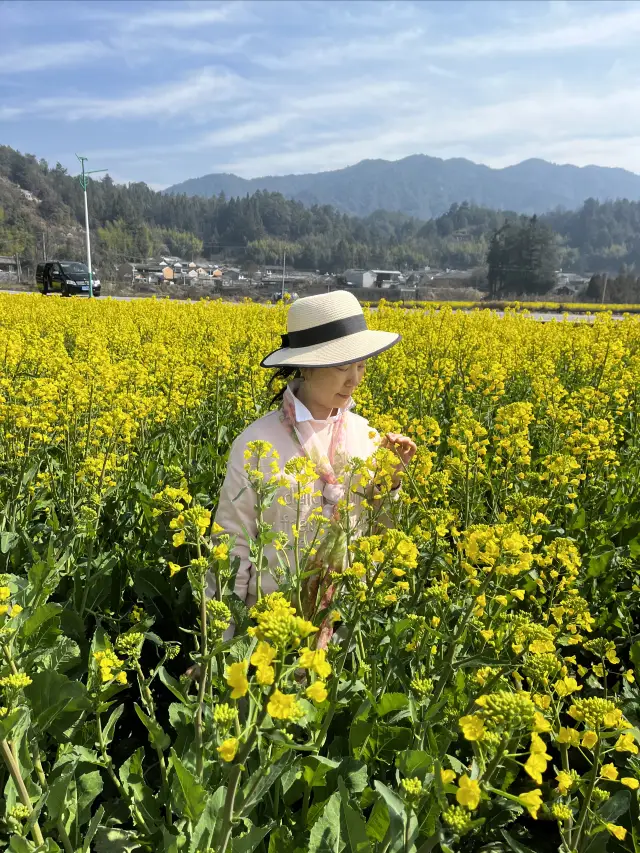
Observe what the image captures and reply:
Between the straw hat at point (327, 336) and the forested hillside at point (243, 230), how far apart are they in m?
84.7

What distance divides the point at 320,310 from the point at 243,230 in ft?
490

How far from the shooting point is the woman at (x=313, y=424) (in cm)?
231

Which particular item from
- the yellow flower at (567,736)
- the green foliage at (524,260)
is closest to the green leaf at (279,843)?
the yellow flower at (567,736)

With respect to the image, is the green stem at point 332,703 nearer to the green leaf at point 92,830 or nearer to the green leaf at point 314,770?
the green leaf at point 314,770

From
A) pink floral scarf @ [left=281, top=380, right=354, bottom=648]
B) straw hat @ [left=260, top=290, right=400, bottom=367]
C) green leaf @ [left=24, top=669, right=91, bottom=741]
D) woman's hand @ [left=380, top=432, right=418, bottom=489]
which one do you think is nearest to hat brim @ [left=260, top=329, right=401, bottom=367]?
straw hat @ [left=260, top=290, right=400, bottom=367]

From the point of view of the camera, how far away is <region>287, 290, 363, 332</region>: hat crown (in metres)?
2.45

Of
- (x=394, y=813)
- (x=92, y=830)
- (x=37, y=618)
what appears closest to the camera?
(x=394, y=813)

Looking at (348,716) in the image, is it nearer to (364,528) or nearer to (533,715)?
(364,528)

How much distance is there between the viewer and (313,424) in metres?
2.48

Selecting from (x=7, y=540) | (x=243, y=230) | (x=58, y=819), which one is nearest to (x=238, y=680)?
(x=58, y=819)

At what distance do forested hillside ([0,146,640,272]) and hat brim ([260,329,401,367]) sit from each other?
278 ft

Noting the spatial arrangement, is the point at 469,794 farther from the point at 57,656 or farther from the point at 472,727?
the point at 57,656

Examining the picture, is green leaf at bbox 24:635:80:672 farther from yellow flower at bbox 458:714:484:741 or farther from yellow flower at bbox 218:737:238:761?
yellow flower at bbox 458:714:484:741

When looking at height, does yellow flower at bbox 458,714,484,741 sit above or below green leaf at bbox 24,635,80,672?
above
